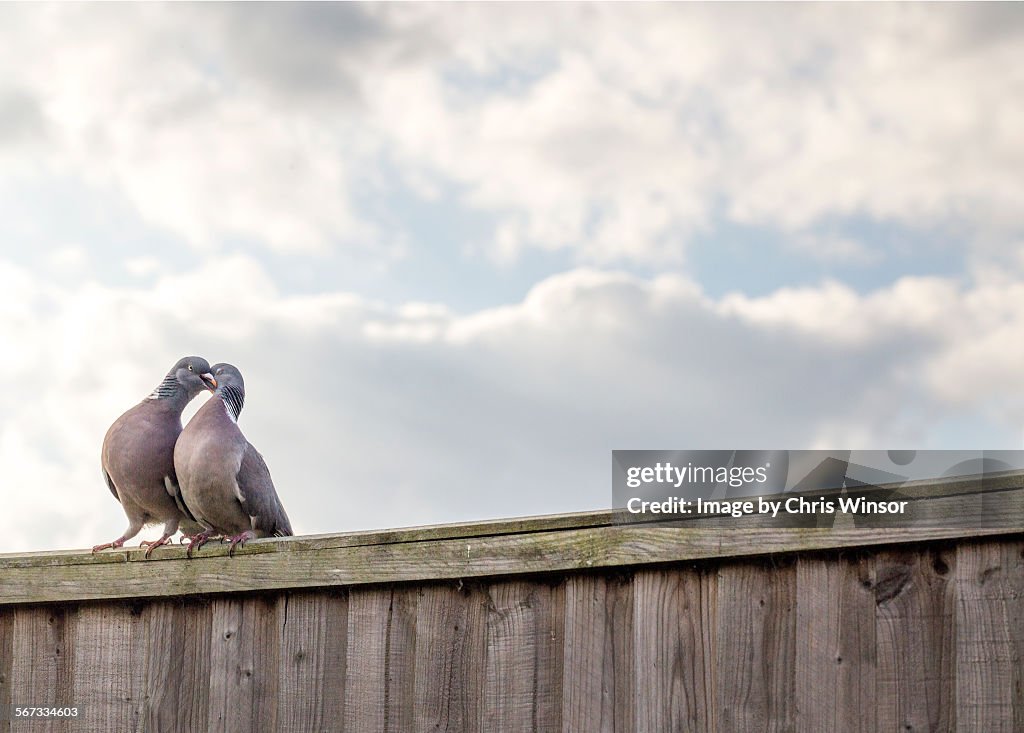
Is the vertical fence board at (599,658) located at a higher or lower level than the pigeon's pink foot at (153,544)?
lower

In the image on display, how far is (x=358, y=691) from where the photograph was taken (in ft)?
10.9

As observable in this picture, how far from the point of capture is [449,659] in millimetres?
3213

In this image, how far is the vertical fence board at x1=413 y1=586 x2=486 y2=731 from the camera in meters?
3.17

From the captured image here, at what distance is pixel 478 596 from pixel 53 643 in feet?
5.32

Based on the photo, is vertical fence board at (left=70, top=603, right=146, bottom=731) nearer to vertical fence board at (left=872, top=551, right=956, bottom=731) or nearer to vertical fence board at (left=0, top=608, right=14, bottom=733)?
vertical fence board at (left=0, top=608, right=14, bottom=733)

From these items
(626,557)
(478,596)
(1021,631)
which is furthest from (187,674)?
(1021,631)

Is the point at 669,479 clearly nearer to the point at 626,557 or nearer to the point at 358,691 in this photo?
the point at 626,557

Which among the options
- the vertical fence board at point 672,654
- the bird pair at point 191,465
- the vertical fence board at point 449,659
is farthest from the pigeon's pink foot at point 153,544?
the vertical fence board at point 672,654

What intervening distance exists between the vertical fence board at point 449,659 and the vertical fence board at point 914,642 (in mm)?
1064

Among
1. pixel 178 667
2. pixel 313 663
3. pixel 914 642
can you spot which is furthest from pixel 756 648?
pixel 178 667

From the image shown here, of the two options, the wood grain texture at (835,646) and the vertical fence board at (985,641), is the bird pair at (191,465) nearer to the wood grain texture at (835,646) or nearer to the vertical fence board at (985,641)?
the wood grain texture at (835,646)

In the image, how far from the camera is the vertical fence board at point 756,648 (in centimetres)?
279

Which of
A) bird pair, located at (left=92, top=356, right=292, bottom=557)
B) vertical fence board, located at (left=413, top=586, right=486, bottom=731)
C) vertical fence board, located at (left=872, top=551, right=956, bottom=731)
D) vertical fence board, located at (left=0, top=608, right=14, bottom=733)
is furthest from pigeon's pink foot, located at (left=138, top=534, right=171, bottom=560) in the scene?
vertical fence board, located at (left=872, top=551, right=956, bottom=731)

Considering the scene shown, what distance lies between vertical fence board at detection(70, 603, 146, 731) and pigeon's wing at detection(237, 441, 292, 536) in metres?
0.66
